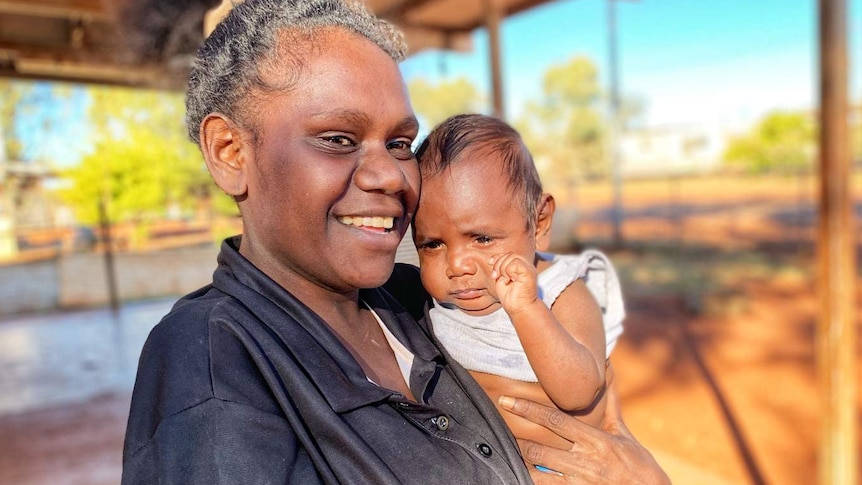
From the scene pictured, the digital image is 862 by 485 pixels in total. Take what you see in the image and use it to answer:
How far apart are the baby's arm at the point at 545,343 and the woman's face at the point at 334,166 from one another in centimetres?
29

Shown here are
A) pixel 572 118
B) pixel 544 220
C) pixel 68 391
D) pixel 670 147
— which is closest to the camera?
pixel 544 220

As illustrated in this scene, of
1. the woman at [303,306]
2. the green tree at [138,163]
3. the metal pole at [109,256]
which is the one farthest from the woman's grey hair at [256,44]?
the metal pole at [109,256]

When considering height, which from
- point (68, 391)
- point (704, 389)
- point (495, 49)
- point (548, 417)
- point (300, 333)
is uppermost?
point (495, 49)

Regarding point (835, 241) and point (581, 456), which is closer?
point (581, 456)

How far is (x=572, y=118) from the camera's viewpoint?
33812mm

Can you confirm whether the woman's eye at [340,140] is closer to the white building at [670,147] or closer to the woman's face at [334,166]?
the woman's face at [334,166]

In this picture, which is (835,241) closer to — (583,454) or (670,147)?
(583,454)

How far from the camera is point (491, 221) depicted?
139 cm

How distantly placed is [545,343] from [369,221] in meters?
0.45

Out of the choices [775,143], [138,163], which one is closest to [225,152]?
[138,163]

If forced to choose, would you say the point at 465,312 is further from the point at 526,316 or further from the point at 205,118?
the point at 205,118

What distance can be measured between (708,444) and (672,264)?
8.78 metres

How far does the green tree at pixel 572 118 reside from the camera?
3234cm

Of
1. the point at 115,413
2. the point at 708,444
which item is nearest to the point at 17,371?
the point at 115,413
